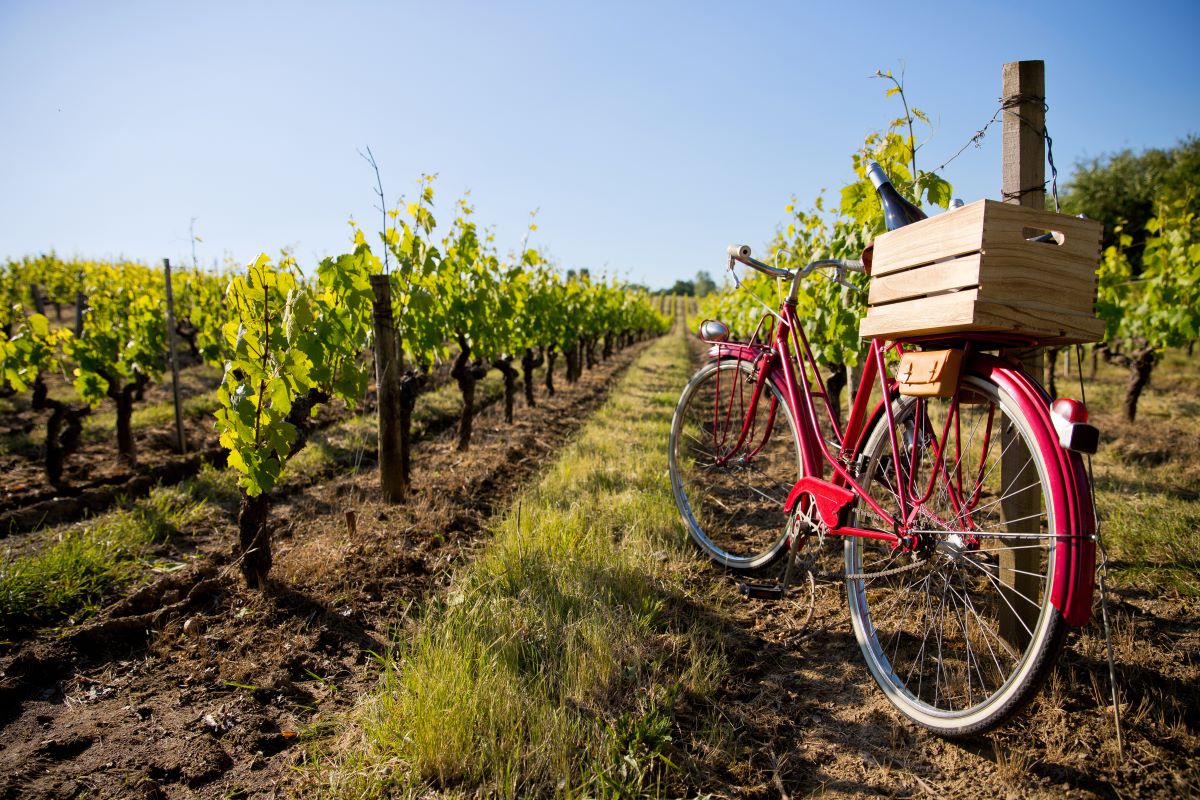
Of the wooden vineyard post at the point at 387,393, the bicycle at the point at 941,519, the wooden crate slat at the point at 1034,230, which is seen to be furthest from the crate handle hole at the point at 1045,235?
the wooden vineyard post at the point at 387,393

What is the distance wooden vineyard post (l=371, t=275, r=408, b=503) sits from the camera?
412 cm

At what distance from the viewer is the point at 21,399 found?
8203 millimetres

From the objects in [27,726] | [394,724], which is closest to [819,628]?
[394,724]

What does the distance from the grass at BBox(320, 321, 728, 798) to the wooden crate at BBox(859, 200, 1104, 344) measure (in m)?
1.38

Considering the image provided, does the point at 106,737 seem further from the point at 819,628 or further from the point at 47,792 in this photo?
the point at 819,628

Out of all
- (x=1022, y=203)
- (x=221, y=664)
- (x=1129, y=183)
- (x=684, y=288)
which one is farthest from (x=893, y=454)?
(x=684, y=288)

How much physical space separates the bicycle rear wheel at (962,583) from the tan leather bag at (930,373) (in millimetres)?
70

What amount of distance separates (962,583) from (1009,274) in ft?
2.92

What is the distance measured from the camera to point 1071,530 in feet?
4.46

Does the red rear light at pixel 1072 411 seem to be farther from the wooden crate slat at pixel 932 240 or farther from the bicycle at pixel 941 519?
the wooden crate slat at pixel 932 240

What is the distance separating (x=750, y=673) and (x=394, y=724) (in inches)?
47.8

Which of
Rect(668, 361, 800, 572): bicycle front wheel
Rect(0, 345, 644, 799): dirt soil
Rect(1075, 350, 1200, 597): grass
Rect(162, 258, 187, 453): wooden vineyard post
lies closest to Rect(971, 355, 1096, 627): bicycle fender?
Rect(668, 361, 800, 572): bicycle front wheel

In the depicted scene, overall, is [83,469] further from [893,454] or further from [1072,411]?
[1072,411]

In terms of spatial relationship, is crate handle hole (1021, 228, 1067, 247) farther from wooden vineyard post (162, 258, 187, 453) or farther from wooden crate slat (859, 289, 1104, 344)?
wooden vineyard post (162, 258, 187, 453)
